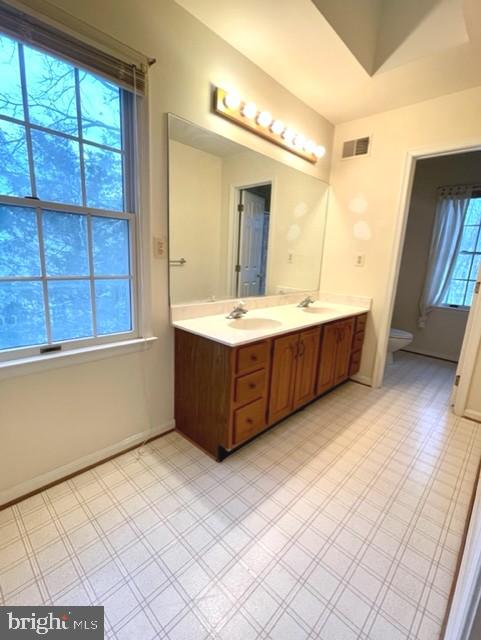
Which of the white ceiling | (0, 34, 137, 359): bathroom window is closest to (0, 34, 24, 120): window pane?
(0, 34, 137, 359): bathroom window

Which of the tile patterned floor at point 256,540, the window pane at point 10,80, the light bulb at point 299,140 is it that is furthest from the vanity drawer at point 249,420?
the light bulb at point 299,140

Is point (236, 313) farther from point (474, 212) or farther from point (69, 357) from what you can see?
point (474, 212)

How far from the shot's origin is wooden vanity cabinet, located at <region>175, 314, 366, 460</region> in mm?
1636

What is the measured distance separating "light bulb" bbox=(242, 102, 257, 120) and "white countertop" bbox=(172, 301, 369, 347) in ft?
4.29

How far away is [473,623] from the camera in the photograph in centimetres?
60

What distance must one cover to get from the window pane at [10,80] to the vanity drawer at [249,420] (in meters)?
1.71

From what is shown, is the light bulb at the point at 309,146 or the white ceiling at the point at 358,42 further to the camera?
the light bulb at the point at 309,146

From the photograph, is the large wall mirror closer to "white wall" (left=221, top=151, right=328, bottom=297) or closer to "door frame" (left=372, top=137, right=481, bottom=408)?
"white wall" (left=221, top=151, right=328, bottom=297)

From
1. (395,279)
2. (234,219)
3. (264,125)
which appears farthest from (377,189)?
(234,219)

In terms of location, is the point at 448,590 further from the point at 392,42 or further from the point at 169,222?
the point at 392,42

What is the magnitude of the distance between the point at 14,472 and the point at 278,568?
1.27 metres

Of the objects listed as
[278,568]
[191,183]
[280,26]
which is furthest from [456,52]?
[278,568]

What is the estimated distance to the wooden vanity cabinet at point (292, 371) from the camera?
188cm

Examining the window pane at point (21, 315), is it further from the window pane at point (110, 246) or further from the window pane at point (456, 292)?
the window pane at point (456, 292)
